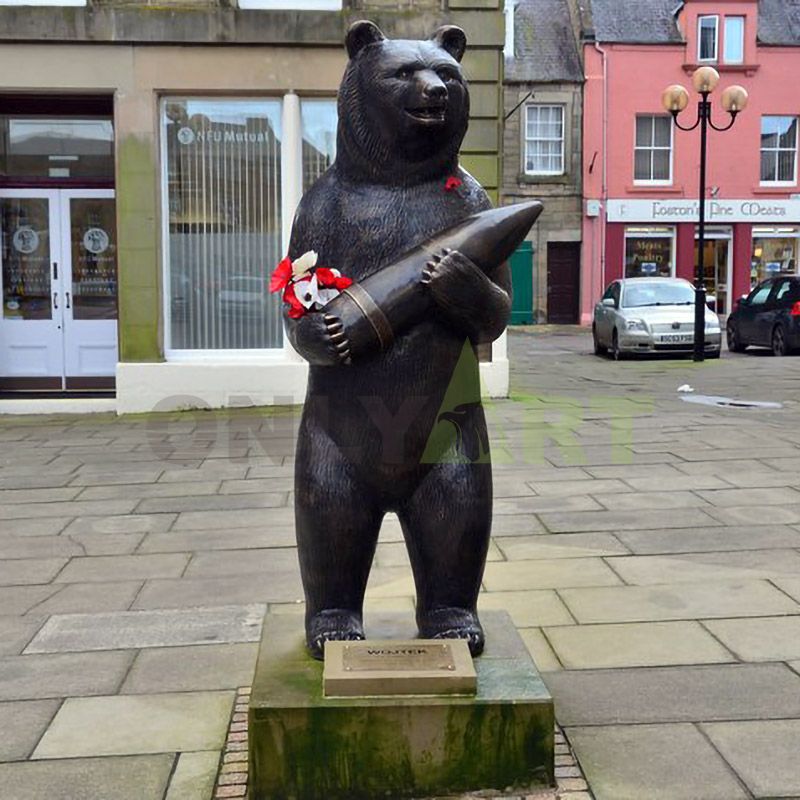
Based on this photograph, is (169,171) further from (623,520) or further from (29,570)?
(623,520)

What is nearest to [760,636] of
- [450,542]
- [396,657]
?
[450,542]

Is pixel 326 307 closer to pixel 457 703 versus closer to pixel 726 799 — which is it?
pixel 457 703

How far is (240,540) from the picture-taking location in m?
5.59

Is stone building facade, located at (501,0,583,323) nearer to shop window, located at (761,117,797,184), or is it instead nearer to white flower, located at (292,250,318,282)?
shop window, located at (761,117,797,184)

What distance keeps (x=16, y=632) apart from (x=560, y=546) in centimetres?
269

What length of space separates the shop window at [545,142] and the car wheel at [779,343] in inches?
466

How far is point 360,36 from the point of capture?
3.10m

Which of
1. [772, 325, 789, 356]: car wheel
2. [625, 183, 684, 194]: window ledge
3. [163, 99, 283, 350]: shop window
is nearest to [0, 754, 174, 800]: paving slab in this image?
[163, 99, 283, 350]: shop window

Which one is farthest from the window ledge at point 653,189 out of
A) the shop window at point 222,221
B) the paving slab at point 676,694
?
the paving slab at point 676,694

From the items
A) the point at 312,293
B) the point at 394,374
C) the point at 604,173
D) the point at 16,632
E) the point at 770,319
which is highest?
the point at 604,173

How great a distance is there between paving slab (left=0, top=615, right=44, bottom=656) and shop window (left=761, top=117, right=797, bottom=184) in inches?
1062

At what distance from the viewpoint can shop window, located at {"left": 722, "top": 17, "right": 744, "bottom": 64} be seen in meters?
27.2

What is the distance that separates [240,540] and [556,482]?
238 cm

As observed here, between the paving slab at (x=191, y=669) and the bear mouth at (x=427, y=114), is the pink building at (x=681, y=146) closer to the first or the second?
the paving slab at (x=191, y=669)
